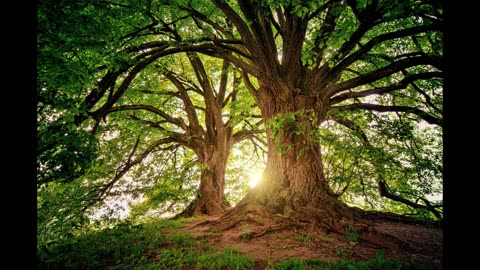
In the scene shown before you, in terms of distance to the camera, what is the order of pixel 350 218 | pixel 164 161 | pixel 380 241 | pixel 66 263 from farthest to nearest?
pixel 164 161 → pixel 350 218 → pixel 380 241 → pixel 66 263

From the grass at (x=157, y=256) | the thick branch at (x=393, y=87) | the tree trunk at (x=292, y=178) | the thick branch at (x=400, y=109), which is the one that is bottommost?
the grass at (x=157, y=256)

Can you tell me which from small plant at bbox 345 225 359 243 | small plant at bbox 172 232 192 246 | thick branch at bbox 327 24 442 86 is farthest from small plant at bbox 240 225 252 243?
thick branch at bbox 327 24 442 86

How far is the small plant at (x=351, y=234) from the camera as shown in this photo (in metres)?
4.77

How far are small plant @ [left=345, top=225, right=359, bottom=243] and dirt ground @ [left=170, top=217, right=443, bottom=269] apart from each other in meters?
0.06

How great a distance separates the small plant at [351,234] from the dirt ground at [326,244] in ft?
0.19

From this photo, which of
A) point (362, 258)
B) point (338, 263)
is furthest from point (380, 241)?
point (338, 263)

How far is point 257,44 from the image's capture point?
621 centimetres

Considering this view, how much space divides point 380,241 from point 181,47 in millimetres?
6018

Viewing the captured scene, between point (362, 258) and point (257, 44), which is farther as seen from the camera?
point (257, 44)

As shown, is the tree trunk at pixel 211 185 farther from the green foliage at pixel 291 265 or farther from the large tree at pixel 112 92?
the green foliage at pixel 291 265

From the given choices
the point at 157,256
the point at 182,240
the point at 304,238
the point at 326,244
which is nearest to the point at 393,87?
the point at 326,244

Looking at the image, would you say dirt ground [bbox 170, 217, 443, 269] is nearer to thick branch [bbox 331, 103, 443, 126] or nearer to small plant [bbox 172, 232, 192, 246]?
small plant [bbox 172, 232, 192, 246]

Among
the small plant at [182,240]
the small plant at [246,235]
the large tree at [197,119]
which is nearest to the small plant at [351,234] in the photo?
the small plant at [246,235]
